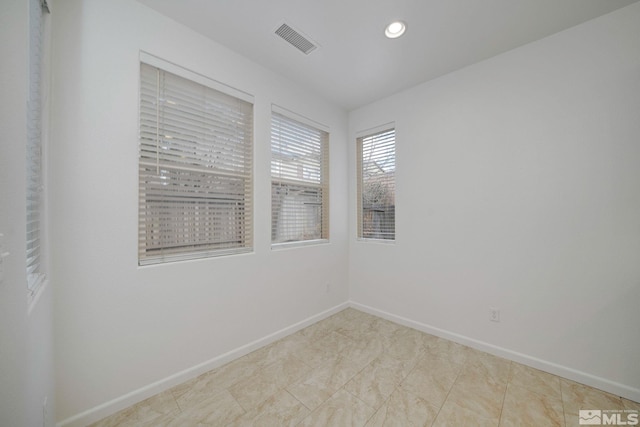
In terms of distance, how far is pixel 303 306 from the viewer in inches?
111

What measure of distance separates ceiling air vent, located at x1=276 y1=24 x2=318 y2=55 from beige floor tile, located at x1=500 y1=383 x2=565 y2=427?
3.09 m

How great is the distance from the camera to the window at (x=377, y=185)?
10.0 ft

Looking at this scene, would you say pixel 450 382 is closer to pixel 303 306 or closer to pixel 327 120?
pixel 303 306

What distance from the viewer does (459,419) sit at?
154 centimetres

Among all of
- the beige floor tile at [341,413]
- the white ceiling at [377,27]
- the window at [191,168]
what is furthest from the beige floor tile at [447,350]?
the white ceiling at [377,27]

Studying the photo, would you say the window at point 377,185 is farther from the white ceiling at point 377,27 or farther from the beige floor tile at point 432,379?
the beige floor tile at point 432,379

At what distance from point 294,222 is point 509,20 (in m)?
2.54

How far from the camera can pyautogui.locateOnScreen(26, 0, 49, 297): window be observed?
1094 millimetres

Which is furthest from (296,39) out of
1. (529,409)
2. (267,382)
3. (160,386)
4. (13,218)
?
(529,409)

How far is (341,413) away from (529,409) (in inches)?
49.1

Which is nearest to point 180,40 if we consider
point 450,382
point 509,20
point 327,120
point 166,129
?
point 166,129

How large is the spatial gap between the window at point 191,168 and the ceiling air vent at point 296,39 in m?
0.63

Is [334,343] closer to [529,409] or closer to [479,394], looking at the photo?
[479,394]

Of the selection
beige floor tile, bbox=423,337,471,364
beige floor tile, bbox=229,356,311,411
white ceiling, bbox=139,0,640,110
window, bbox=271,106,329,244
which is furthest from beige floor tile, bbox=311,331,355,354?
white ceiling, bbox=139,0,640,110
